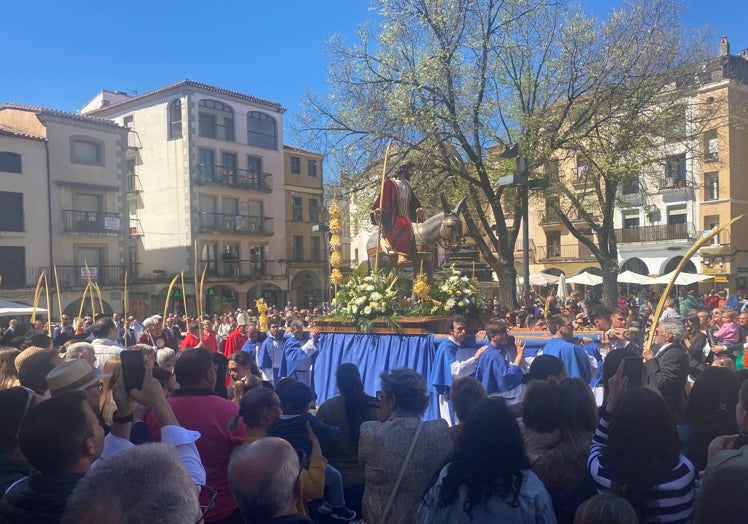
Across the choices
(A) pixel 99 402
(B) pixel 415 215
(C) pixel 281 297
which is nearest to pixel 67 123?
(C) pixel 281 297

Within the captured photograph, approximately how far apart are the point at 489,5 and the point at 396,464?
52.7 feet

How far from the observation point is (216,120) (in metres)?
38.8

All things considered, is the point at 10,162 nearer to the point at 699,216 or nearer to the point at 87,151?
the point at 87,151

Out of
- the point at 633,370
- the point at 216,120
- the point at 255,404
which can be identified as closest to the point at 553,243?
the point at 216,120

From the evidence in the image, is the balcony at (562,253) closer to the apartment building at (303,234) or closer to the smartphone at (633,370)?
the apartment building at (303,234)

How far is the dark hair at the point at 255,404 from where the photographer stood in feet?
11.8

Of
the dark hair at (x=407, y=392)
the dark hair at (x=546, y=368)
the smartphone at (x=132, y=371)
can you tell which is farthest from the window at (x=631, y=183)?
the smartphone at (x=132, y=371)

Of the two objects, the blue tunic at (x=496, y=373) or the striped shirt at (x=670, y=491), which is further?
the blue tunic at (x=496, y=373)

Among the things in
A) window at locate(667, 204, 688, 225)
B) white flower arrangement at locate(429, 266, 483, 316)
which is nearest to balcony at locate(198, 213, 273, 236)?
window at locate(667, 204, 688, 225)

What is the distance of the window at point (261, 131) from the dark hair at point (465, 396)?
38.6 m

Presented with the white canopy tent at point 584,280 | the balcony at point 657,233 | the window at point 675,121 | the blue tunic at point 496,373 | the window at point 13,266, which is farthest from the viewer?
the balcony at point 657,233

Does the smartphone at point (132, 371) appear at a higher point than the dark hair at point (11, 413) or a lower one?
higher

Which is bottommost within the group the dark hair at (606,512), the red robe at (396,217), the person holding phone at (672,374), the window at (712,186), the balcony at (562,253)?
the person holding phone at (672,374)

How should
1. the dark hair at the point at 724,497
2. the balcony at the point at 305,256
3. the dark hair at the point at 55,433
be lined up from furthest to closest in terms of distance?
the balcony at the point at 305,256, the dark hair at the point at 55,433, the dark hair at the point at 724,497
